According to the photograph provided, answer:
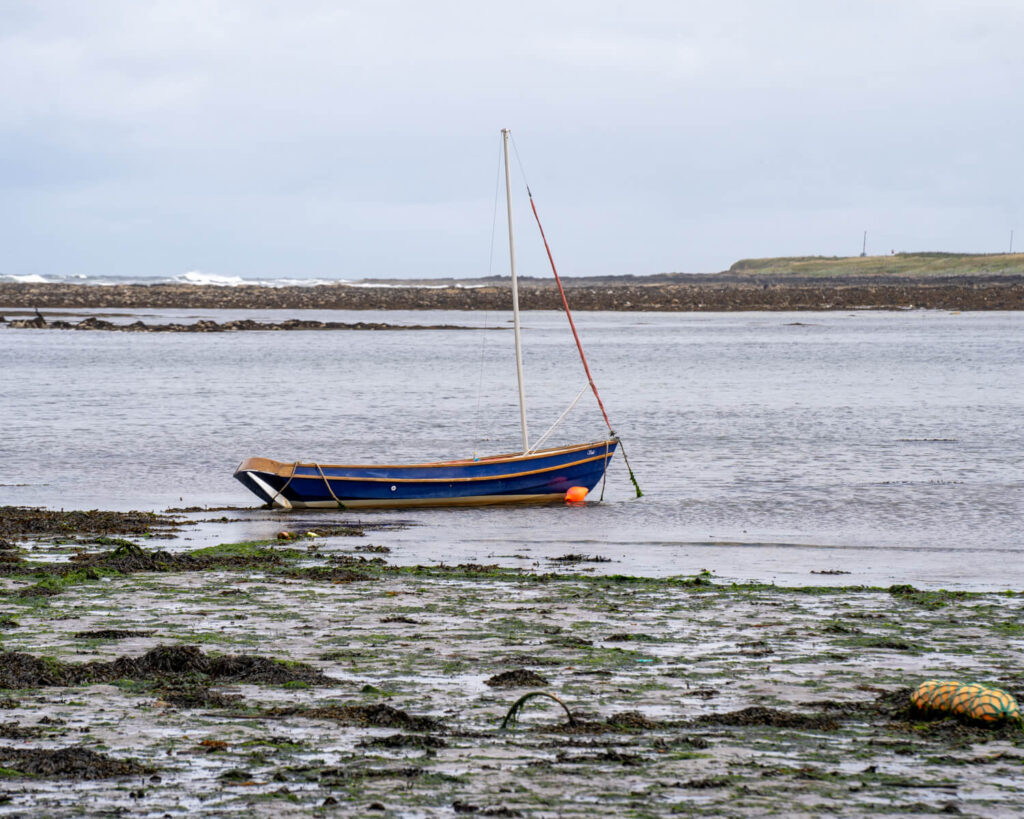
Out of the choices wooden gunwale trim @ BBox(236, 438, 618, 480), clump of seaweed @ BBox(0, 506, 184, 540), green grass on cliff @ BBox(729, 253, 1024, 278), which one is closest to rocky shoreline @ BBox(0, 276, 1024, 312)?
green grass on cliff @ BBox(729, 253, 1024, 278)

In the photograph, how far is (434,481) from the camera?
73.2 ft

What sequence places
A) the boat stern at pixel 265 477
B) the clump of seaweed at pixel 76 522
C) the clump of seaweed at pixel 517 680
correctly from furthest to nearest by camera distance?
the boat stern at pixel 265 477
the clump of seaweed at pixel 76 522
the clump of seaweed at pixel 517 680

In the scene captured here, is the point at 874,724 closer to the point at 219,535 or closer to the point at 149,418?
the point at 219,535

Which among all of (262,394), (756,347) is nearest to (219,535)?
(262,394)

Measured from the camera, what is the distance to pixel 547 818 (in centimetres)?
682

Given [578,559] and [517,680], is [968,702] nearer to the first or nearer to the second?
[517,680]

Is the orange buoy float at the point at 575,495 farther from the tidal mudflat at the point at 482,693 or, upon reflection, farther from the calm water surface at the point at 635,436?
the tidal mudflat at the point at 482,693

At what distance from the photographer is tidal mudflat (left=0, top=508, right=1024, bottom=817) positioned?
285 inches

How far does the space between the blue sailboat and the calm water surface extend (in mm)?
581

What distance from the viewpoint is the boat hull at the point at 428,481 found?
2170 centimetres

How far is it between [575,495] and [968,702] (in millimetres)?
15035

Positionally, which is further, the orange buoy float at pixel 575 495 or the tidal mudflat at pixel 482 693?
the orange buoy float at pixel 575 495

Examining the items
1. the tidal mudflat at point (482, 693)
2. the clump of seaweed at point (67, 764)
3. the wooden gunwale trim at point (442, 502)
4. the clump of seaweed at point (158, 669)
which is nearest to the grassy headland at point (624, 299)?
the wooden gunwale trim at point (442, 502)

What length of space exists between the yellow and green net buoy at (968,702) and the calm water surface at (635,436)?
6.67 m
